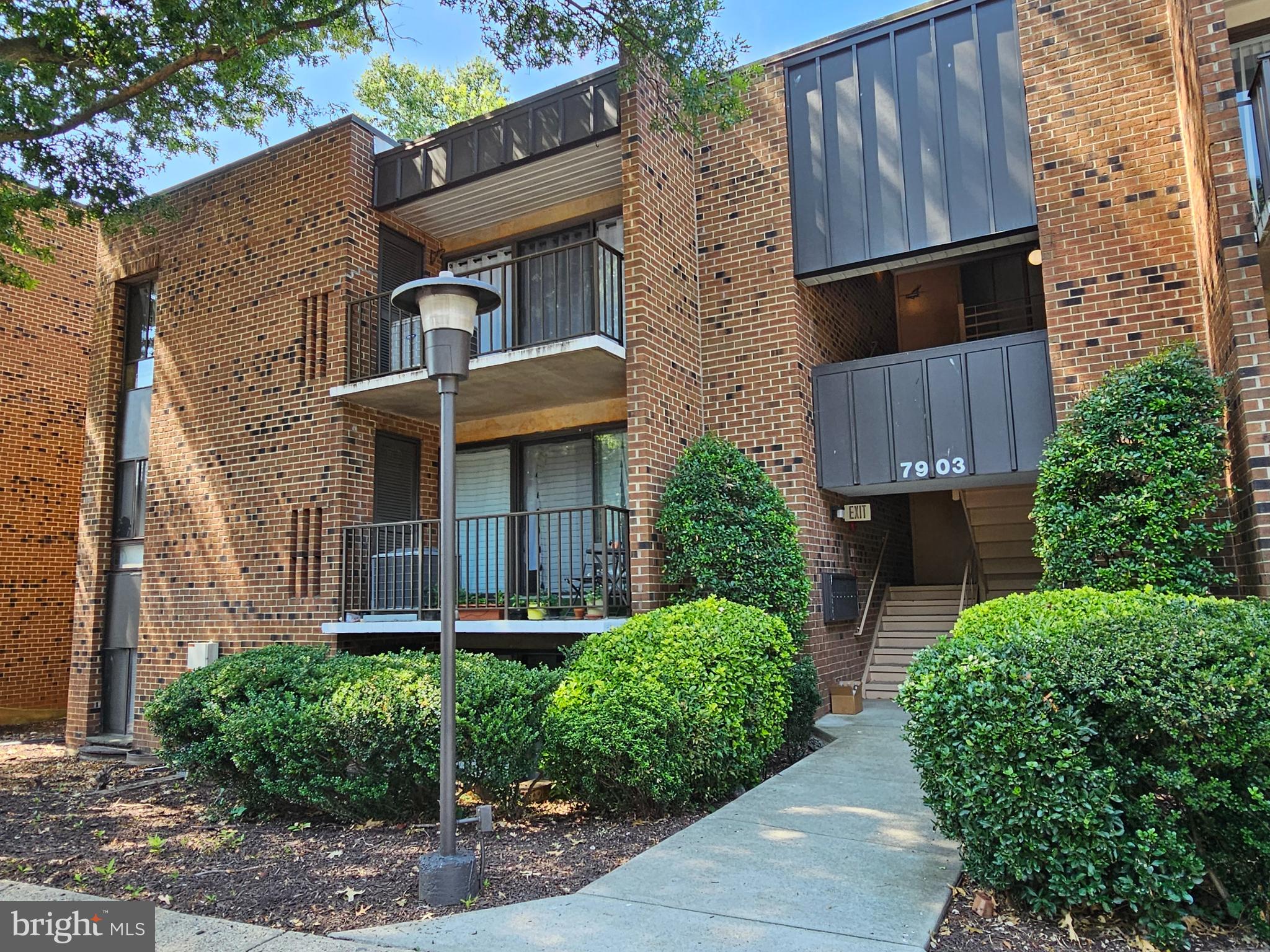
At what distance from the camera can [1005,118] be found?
871cm

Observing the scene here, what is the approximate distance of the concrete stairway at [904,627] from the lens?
10898mm

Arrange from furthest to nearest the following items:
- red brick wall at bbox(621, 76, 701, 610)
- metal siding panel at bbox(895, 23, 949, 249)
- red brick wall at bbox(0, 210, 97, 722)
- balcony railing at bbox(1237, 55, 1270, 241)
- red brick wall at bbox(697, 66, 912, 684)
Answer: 1. red brick wall at bbox(0, 210, 97, 722)
2. red brick wall at bbox(697, 66, 912, 684)
3. metal siding panel at bbox(895, 23, 949, 249)
4. red brick wall at bbox(621, 76, 701, 610)
5. balcony railing at bbox(1237, 55, 1270, 241)

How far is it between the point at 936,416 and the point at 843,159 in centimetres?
307

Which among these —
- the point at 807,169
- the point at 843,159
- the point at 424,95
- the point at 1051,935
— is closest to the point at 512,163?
the point at 807,169

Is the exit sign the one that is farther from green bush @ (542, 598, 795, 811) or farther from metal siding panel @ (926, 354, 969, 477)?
green bush @ (542, 598, 795, 811)

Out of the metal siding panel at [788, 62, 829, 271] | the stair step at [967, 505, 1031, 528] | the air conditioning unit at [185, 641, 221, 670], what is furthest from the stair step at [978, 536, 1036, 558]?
the air conditioning unit at [185, 641, 221, 670]

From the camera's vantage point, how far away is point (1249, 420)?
6.24m

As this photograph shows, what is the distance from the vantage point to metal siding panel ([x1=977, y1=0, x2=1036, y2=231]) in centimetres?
859

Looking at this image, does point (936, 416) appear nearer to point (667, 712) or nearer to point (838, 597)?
point (838, 597)

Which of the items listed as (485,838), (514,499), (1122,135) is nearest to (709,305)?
(514,499)

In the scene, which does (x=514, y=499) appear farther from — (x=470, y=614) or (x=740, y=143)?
(x=740, y=143)

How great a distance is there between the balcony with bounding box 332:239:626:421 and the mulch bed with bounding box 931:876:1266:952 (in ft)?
20.0

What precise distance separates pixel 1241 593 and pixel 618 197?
764 centimetres

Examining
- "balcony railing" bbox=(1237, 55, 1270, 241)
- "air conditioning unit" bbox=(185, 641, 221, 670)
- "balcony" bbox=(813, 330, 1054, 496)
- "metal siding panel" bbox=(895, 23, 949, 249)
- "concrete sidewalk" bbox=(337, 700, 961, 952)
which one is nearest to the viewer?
"concrete sidewalk" bbox=(337, 700, 961, 952)
